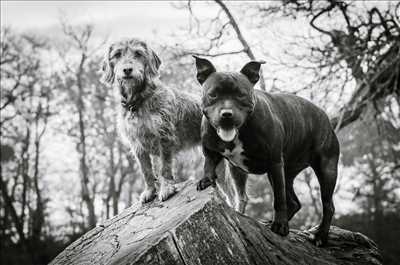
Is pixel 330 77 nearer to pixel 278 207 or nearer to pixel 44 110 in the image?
pixel 278 207

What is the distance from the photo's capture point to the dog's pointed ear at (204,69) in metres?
4.11

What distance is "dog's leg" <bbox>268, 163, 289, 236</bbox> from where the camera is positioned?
13.9 feet

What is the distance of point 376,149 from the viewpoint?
29.3 metres

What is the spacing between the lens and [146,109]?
17.7 ft

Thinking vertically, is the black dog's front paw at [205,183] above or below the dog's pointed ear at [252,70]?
below

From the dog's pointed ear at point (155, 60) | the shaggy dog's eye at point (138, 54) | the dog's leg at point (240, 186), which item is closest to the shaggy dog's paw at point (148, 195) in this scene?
the dog's leg at point (240, 186)

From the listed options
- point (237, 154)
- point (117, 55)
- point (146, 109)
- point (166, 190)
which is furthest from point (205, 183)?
point (117, 55)

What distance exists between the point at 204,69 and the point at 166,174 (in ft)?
5.68

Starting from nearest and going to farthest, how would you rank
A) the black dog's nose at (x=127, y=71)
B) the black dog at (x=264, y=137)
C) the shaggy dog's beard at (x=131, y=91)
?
1. the black dog at (x=264, y=137)
2. the black dog's nose at (x=127, y=71)
3. the shaggy dog's beard at (x=131, y=91)

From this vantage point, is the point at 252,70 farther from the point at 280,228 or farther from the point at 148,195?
the point at 148,195

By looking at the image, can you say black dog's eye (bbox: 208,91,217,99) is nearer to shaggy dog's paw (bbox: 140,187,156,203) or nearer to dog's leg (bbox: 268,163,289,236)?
dog's leg (bbox: 268,163,289,236)

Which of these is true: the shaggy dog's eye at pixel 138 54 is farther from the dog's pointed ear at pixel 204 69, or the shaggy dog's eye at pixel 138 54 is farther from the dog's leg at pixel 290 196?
the dog's leg at pixel 290 196

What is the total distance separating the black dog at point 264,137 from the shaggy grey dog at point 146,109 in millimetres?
905

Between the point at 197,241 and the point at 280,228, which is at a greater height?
the point at 197,241
